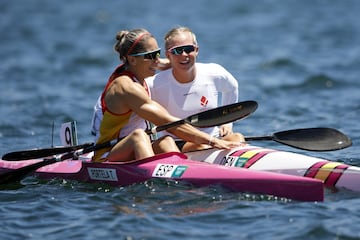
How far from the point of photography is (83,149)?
785 centimetres

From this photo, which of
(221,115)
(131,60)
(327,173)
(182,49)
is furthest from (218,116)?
(327,173)

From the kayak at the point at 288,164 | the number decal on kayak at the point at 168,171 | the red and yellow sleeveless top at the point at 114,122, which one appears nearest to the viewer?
the kayak at the point at 288,164

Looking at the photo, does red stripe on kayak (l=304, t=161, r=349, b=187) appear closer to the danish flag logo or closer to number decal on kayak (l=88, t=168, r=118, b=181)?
the danish flag logo

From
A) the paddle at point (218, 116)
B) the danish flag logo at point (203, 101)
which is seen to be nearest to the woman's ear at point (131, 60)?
the paddle at point (218, 116)

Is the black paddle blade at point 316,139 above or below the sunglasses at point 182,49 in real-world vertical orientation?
below

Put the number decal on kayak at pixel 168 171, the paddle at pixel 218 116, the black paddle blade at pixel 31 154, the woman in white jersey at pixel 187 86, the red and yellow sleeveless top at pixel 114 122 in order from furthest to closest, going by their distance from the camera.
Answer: the black paddle blade at pixel 31 154
the woman in white jersey at pixel 187 86
the red and yellow sleeveless top at pixel 114 122
the paddle at pixel 218 116
the number decal on kayak at pixel 168 171

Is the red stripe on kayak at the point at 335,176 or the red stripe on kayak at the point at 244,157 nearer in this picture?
the red stripe on kayak at the point at 335,176

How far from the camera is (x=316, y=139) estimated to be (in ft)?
25.6

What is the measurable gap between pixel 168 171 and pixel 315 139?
1.52 metres

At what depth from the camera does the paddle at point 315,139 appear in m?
7.70

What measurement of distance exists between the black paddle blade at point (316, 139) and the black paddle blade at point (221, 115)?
440mm

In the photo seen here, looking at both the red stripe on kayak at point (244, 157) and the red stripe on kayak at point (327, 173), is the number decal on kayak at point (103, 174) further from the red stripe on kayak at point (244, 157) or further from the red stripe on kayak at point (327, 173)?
the red stripe on kayak at point (327, 173)

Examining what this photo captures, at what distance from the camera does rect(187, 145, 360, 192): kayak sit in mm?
7047

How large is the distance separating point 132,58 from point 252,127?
4477 mm
